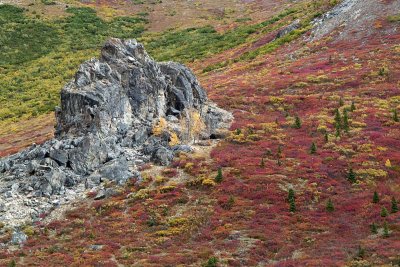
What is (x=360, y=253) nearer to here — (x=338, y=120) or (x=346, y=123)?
(x=346, y=123)

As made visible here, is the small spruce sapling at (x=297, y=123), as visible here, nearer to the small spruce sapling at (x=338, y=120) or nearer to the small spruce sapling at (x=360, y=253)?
the small spruce sapling at (x=338, y=120)

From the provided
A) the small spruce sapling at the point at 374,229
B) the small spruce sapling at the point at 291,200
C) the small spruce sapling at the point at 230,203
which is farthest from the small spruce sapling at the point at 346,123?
the small spruce sapling at the point at 374,229

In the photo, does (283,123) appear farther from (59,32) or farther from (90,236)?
(59,32)

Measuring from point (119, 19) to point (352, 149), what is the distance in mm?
111211

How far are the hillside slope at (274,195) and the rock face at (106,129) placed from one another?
225 centimetres

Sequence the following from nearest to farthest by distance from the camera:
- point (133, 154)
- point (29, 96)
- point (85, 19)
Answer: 1. point (133, 154)
2. point (29, 96)
3. point (85, 19)

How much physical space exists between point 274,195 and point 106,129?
50.8ft

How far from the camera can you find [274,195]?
3966 centimetres

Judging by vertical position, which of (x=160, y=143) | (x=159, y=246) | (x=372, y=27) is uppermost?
(x=372, y=27)

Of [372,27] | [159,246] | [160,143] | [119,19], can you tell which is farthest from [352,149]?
[119,19]

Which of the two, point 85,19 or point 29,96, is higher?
point 85,19

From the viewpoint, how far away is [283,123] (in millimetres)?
56219

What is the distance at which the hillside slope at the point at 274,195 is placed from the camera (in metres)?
32.2

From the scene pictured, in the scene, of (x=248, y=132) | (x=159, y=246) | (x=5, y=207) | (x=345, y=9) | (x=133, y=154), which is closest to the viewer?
(x=159, y=246)
